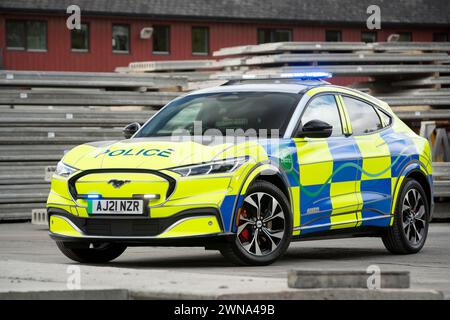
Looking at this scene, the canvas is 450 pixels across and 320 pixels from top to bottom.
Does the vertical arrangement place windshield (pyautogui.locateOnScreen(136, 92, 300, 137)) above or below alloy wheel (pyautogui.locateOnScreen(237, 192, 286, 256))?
above

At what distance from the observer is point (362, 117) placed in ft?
42.1

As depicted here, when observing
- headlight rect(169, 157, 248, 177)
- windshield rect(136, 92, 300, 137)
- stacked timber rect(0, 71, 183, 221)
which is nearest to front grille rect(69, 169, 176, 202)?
headlight rect(169, 157, 248, 177)

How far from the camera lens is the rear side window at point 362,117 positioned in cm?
1260

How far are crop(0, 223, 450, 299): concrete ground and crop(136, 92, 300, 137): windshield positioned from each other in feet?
3.80

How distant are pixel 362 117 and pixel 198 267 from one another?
257cm

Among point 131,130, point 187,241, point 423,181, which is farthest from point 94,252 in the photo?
point 423,181

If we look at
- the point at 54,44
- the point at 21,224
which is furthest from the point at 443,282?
the point at 54,44

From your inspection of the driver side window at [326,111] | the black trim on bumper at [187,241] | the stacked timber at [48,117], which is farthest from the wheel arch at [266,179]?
the stacked timber at [48,117]

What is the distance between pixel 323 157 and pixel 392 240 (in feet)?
5.21

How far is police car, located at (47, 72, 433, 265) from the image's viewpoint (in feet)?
34.9

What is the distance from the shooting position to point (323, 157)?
1177 centimetres

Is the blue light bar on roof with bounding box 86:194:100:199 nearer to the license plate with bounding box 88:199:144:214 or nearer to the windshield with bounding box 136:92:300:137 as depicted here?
the license plate with bounding box 88:199:144:214

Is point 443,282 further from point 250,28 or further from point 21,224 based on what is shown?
point 250,28

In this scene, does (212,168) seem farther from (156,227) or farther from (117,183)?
(117,183)
